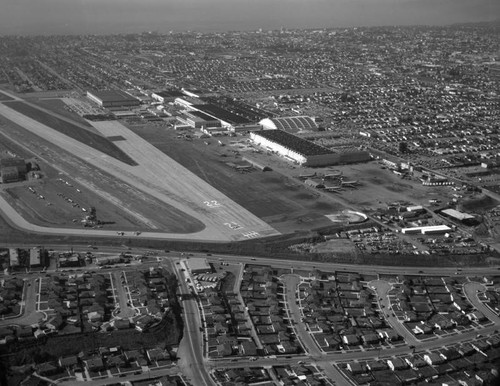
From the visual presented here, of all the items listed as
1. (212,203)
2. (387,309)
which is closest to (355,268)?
(387,309)

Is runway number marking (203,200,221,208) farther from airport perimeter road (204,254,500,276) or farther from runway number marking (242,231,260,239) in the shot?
airport perimeter road (204,254,500,276)

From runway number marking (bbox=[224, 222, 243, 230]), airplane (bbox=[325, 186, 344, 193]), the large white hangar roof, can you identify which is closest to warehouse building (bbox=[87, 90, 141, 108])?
the large white hangar roof

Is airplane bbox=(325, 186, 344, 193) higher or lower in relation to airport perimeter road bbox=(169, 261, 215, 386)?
higher

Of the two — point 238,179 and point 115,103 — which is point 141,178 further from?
point 115,103

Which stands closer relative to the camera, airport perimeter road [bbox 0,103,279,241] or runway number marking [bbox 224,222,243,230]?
airport perimeter road [bbox 0,103,279,241]

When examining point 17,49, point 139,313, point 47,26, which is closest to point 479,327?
point 139,313
